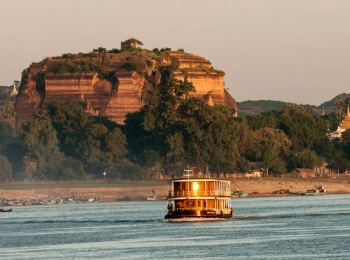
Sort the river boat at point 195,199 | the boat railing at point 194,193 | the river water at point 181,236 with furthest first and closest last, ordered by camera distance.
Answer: the river boat at point 195,199
the boat railing at point 194,193
the river water at point 181,236

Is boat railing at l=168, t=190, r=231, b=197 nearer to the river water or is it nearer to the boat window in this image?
the boat window

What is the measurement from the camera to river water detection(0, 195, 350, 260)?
10125 centimetres

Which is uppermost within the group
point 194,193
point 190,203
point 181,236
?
point 194,193

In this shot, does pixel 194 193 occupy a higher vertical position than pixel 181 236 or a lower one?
higher

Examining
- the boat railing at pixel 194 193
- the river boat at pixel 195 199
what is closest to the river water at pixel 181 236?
the river boat at pixel 195 199

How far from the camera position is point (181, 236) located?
11531 centimetres

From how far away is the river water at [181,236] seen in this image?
332ft

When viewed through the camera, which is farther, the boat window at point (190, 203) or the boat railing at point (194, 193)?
the boat window at point (190, 203)

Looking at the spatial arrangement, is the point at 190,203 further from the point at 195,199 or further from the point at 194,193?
the point at 194,193

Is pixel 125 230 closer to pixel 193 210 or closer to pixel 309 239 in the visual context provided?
pixel 193 210

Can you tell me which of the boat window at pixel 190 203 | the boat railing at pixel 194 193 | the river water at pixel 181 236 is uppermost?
the boat railing at pixel 194 193

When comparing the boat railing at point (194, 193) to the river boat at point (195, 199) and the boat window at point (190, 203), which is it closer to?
the river boat at point (195, 199)

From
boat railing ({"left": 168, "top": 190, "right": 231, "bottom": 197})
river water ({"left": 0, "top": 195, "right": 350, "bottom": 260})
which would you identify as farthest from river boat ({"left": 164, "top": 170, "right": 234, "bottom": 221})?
river water ({"left": 0, "top": 195, "right": 350, "bottom": 260})

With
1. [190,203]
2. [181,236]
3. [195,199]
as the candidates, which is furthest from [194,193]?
[181,236]
